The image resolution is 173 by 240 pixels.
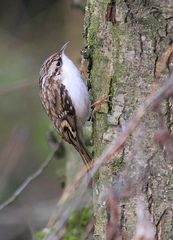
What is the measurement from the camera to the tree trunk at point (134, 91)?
9.43 ft

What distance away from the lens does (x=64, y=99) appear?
3871 millimetres

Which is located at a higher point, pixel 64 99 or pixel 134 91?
pixel 64 99

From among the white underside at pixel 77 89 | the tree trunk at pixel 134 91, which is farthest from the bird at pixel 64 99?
the tree trunk at pixel 134 91

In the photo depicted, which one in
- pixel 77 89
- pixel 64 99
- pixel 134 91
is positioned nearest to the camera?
pixel 134 91

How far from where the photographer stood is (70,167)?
5.03 metres

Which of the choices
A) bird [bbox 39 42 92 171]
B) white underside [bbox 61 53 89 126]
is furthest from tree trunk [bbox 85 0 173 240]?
bird [bbox 39 42 92 171]

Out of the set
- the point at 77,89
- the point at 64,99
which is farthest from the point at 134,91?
the point at 64,99

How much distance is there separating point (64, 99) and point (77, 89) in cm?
24

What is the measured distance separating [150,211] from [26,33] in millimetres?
4994

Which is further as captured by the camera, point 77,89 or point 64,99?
point 64,99

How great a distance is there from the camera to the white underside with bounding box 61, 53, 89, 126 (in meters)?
3.54

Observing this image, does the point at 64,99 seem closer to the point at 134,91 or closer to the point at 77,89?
the point at 77,89

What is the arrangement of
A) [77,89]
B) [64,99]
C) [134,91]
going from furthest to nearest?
[64,99]
[77,89]
[134,91]

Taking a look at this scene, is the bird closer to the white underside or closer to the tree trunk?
the white underside
